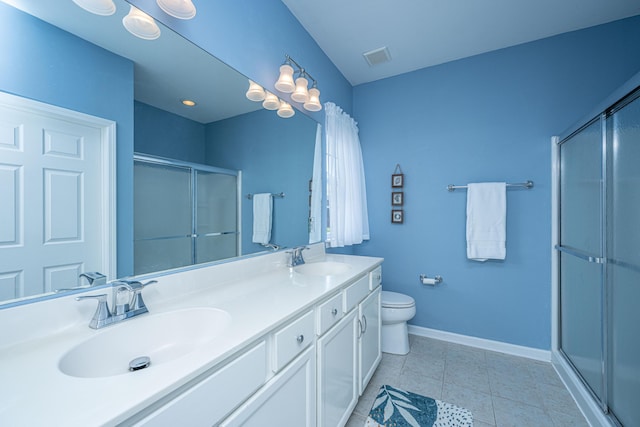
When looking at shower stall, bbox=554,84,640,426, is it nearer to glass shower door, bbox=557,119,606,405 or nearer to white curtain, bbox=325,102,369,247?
glass shower door, bbox=557,119,606,405

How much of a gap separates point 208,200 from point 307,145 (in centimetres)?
99

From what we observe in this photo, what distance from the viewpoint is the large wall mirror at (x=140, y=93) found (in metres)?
0.72

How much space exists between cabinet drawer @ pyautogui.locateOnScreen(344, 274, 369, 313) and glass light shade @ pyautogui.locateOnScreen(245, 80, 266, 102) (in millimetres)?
1174

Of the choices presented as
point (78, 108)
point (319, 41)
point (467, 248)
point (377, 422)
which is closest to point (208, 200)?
point (78, 108)

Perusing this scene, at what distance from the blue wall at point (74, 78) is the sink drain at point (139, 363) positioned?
11.6 inches

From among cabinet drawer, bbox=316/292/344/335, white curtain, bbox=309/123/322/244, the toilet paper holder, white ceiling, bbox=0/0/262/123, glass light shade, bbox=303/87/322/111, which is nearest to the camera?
white ceiling, bbox=0/0/262/123

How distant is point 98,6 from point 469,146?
8.15 feet

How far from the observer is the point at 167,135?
1076 millimetres

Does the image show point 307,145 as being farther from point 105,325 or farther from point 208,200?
point 105,325

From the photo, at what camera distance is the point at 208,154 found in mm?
1236

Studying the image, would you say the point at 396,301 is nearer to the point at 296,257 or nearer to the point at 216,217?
the point at 296,257

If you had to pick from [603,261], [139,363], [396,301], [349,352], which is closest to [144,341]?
[139,363]

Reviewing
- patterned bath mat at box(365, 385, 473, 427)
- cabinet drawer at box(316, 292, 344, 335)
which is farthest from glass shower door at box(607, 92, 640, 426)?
cabinet drawer at box(316, 292, 344, 335)

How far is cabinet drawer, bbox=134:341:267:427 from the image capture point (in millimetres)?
541
